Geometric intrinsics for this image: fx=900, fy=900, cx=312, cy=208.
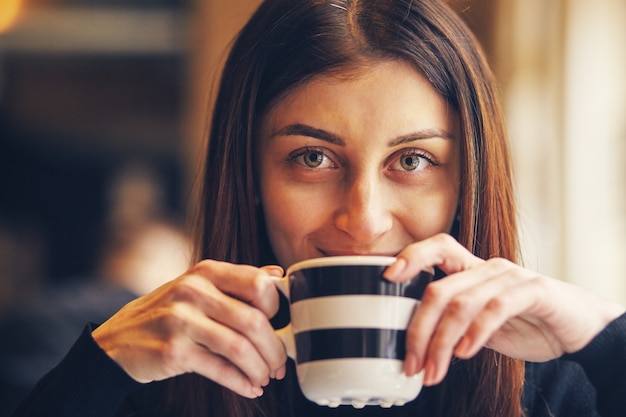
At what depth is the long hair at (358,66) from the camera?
1.20 m

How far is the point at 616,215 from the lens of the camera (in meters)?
2.51

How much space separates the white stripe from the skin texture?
0.02 meters

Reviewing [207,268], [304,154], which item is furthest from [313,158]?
[207,268]

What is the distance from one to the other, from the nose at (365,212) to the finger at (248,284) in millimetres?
173

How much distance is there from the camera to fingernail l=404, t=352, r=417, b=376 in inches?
34.1

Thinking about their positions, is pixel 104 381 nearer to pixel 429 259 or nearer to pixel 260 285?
pixel 260 285

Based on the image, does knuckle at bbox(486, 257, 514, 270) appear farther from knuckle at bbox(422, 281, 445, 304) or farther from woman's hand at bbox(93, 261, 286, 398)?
woman's hand at bbox(93, 261, 286, 398)

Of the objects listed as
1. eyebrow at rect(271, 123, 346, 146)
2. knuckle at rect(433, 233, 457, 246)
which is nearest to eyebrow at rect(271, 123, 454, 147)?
eyebrow at rect(271, 123, 346, 146)

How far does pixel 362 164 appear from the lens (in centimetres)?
113

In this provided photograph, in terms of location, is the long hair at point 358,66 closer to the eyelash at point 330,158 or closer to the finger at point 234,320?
the eyelash at point 330,158

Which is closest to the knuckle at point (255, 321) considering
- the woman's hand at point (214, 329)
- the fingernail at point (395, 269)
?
the woman's hand at point (214, 329)

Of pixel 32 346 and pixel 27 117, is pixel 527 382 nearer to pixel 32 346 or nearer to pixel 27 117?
pixel 32 346

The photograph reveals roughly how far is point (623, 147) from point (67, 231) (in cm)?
280

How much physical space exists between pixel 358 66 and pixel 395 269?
40 centimetres
